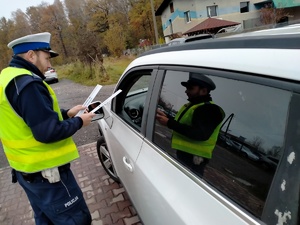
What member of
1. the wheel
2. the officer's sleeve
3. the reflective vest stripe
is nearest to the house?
the wheel

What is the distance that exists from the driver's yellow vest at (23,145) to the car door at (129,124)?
19.2 inches

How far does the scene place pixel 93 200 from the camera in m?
3.36

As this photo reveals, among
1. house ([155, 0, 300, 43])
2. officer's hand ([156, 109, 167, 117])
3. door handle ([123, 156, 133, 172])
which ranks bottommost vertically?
Answer: door handle ([123, 156, 133, 172])

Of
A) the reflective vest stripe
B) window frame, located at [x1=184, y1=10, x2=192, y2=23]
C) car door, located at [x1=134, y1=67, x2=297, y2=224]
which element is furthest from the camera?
window frame, located at [x1=184, y1=10, x2=192, y2=23]

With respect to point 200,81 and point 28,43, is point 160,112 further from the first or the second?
point 28,43

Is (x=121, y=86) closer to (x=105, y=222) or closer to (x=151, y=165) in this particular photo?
(x=151, y=165)

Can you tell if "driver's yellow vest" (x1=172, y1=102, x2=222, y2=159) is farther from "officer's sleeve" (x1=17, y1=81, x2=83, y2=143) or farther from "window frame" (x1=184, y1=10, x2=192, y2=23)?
"window frame" (x1=184, y1=10, x2=192, y2=23)

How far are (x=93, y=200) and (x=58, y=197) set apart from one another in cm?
142

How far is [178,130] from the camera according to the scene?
1.59 metres

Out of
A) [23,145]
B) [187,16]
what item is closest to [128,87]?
[23,145]

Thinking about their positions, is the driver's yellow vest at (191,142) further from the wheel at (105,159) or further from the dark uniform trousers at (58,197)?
the wheel at (105,159)

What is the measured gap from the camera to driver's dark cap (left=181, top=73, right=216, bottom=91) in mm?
1263

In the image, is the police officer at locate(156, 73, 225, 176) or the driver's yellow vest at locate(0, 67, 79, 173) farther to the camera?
the driver's yellow vest at locate(0, 67, 79, 173)

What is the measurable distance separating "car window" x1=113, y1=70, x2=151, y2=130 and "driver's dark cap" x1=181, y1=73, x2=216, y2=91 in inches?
29.3
